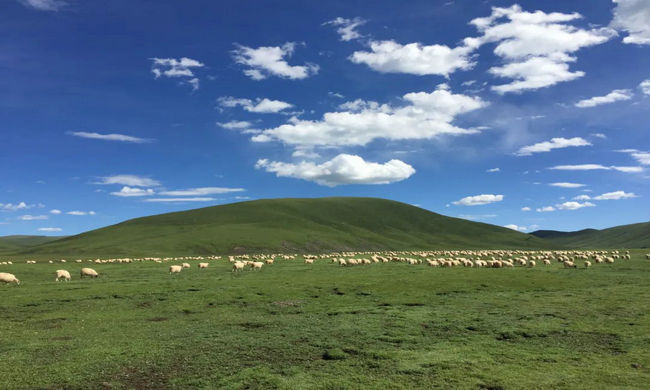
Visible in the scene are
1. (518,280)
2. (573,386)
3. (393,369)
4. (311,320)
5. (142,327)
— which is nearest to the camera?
(573,386)

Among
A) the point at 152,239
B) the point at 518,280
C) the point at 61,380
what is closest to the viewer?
the point at 61,380

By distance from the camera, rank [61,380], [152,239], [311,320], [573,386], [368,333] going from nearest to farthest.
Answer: [573,386], [61,380], [368,333], [311,320], [152,239]

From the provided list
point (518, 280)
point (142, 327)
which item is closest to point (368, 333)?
point (142, 327)

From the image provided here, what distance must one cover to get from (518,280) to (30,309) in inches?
1778

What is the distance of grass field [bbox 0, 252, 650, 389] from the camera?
15484 millimetres

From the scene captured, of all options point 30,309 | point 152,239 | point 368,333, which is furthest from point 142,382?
point 152,239

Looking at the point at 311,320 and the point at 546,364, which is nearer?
the point at 546,364

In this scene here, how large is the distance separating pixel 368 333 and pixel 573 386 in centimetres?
1039

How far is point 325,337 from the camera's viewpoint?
71.4 feet

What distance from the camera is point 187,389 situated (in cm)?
1466

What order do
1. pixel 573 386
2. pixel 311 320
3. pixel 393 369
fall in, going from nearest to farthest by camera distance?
pixel 573 386 < pixel 393 369 < pixel 311 320

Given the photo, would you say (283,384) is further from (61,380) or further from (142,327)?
(142,327)

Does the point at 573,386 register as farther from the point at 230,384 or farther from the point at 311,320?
the point at 311,320

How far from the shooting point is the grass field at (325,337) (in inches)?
610
